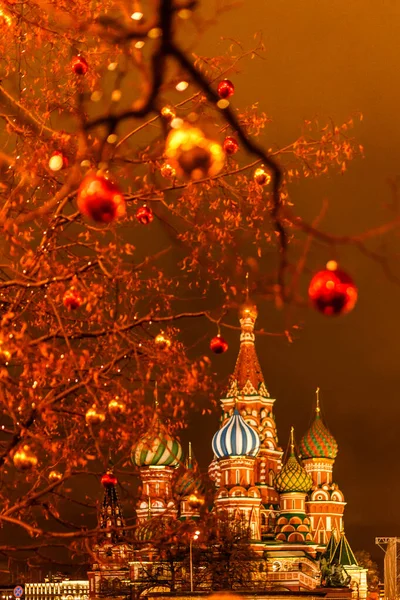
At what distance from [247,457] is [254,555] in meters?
8.11

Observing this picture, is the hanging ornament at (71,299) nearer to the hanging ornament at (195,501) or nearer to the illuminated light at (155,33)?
the hanging ornament at (195,501)

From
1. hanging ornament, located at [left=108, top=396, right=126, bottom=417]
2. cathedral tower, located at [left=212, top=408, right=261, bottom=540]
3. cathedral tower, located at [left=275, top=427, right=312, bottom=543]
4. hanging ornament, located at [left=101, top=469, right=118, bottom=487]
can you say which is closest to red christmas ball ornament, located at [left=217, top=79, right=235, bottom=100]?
hanging ornament, located at [left=108, top=396, right=126, bottom=417]

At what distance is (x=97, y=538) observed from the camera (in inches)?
249

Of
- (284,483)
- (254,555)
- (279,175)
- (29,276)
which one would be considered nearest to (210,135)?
(279,175)

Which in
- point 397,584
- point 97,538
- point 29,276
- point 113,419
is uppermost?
point 29,276

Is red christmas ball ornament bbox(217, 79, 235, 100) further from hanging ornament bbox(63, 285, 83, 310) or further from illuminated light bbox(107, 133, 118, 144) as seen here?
hanging ornament bbox(63, 285, 83, 310)

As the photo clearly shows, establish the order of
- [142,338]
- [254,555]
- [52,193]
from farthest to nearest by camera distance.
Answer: [254,555]
[52,193]
[142,338]

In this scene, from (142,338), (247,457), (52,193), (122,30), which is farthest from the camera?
(247,457)

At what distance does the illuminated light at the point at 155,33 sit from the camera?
3.87m

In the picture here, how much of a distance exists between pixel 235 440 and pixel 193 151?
4244cm

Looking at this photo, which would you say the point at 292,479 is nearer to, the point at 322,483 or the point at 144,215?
the point at 322,483

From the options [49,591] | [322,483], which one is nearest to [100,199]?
[49,591]

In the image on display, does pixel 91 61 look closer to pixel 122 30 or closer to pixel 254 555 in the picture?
pixel 122 30

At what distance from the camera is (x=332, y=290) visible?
151 inches
